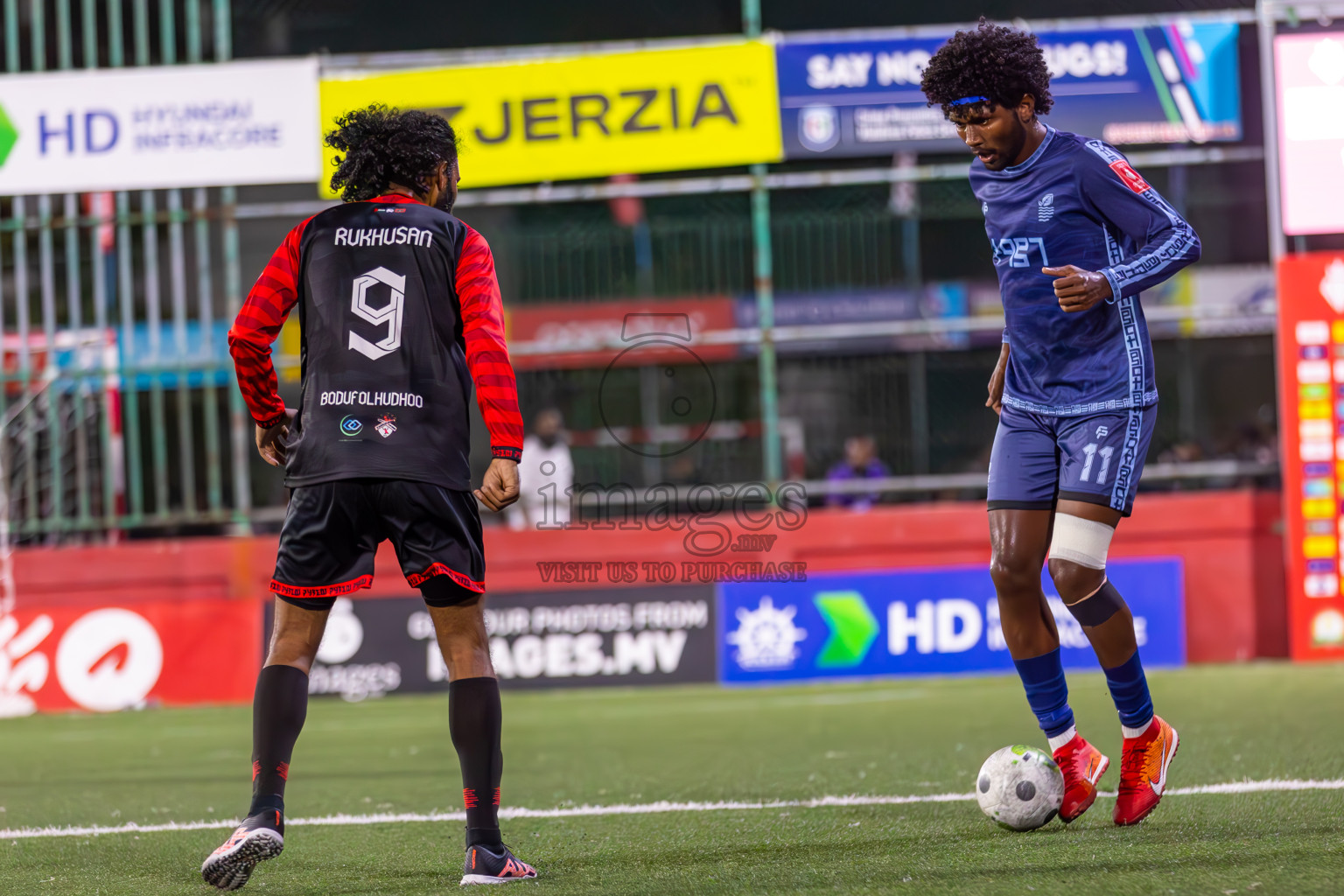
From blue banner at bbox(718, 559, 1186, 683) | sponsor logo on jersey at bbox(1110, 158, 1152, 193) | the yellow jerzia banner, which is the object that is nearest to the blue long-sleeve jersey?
sponsor logo on jersey at bbox(1110, 158, 1152, 193)

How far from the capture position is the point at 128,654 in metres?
10.2

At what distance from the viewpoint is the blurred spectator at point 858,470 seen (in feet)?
38.6

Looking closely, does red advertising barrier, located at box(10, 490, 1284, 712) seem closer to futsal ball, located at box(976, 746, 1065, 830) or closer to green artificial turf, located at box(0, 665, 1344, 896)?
green artificial turf, located at box(0, 665, 1344, 896)

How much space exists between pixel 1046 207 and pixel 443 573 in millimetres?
1941

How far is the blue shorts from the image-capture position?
4070 millimetres

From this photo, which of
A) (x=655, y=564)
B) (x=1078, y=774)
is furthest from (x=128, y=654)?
(x=1078, y=774)

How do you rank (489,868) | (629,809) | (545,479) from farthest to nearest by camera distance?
(545,479), (629,809), (489,868)

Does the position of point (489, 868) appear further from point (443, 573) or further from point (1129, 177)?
point (1129, 177)

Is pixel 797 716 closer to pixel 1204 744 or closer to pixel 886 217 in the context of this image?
pixel 1204 744

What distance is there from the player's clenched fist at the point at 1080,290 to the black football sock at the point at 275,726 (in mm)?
2141

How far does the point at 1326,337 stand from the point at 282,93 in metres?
7.42

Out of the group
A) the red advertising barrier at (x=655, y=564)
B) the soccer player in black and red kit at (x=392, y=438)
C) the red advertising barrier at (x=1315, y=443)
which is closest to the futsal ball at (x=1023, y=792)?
the soccer player in black and red kit at (x=392, y=438)

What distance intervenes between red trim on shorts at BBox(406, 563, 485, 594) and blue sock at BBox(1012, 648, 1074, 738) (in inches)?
63.6

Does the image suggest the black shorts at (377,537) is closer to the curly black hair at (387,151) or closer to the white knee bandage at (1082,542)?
the curly black hair at (387,151)
